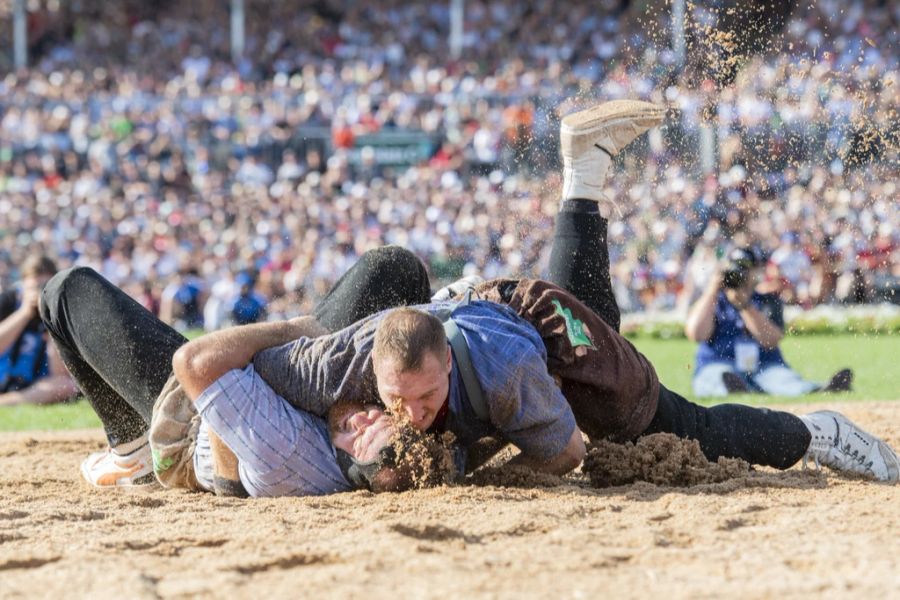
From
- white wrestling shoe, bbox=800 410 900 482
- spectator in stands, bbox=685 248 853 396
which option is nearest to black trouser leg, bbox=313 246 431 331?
white wrestling shoe, bbox=800 410 900 482

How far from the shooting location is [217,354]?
14.2 feet

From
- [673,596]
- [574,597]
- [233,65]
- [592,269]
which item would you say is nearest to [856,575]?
[673,596]

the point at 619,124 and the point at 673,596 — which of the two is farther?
the point at 619,124

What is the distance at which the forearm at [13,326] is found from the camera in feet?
32.9

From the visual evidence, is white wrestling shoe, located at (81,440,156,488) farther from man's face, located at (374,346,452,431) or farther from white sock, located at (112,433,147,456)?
man's face, located at (374,346,452,431)

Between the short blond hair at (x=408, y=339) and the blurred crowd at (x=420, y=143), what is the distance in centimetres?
616

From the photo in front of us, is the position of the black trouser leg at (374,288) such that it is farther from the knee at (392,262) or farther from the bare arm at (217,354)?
the bare arm at (217,354)

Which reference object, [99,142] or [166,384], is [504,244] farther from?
[166,384]

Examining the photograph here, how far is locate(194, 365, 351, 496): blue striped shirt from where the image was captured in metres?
4.32

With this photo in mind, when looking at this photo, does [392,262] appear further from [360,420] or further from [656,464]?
[656,464]

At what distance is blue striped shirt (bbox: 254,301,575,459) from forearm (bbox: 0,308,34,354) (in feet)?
20.2

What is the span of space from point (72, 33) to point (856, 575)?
92.0 ft

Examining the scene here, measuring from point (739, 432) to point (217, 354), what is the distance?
2113mm

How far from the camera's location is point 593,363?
469cm
